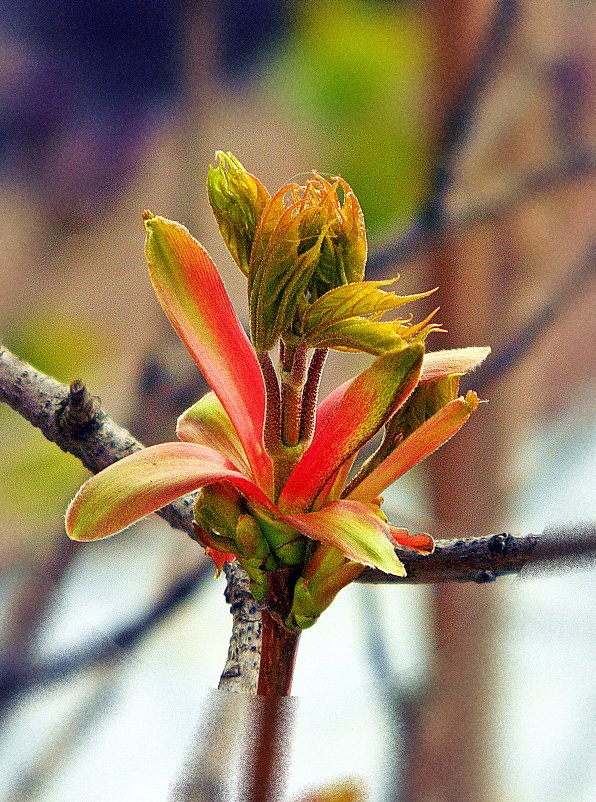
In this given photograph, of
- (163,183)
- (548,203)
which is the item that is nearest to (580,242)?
(548,203)

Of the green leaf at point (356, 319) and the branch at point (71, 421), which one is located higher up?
the branch at point (71, 421)

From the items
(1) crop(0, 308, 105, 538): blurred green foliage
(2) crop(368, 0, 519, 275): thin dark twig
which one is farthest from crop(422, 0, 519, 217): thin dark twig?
(1) crop(0, 308, 105, 538): blurred green foliage

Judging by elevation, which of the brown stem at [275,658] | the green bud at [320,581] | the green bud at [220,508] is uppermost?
the green bud at [220,508]

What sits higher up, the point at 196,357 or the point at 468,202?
the point at 468,202

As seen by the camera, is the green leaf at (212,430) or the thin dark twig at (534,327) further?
the thin dark twig at (534,327)

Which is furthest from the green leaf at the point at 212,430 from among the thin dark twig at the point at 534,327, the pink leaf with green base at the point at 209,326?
the thin dark twig at the point at 534,327

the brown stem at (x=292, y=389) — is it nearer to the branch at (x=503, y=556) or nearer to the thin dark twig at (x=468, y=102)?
the branch at (x=503, y=556)

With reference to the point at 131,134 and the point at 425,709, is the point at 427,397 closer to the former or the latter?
the point at 425,709

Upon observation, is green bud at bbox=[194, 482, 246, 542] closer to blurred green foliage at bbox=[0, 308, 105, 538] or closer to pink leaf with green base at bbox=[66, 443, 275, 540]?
pink leaf with green base at bbox=[66, 443, 275, 540]

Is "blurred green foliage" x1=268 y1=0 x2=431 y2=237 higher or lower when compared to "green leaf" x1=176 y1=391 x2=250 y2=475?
higher
